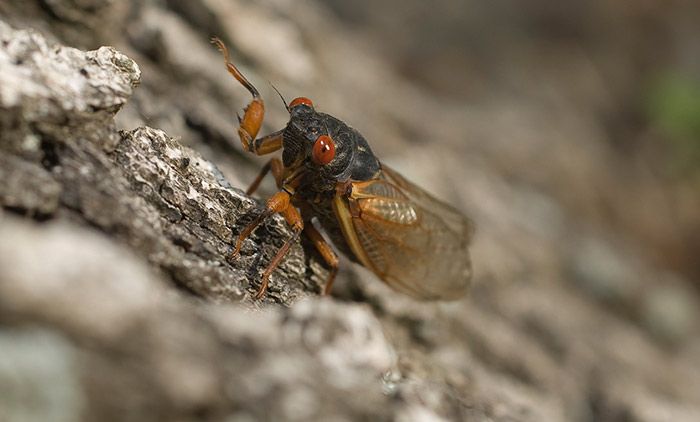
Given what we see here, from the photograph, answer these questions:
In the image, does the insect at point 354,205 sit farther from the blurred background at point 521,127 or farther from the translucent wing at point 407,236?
the blurred background at point 521,127

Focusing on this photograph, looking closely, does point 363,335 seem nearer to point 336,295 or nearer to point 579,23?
point 336,295

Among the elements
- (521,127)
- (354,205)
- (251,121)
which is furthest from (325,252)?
(521,127)

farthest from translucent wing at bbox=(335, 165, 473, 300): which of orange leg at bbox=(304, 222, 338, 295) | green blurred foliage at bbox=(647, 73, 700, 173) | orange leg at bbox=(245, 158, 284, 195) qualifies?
green blurred foliage at bbox=(647, 73, 700, 173)

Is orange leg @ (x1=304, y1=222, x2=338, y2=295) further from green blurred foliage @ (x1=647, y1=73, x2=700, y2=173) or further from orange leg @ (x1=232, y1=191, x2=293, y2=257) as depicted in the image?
green blurred foliage @ (x1=647, y1=73, x2=700, y2=173)

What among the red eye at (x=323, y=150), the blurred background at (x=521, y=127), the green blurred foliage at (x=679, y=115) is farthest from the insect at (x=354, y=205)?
the green blurred foliage at (x=679, y=115)

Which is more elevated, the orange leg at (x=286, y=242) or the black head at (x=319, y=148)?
the black head at (x=319, y=148)

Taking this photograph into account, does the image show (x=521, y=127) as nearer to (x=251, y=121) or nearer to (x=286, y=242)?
(x=251, y=121)

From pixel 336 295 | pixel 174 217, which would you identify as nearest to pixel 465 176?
pixel 336 295
